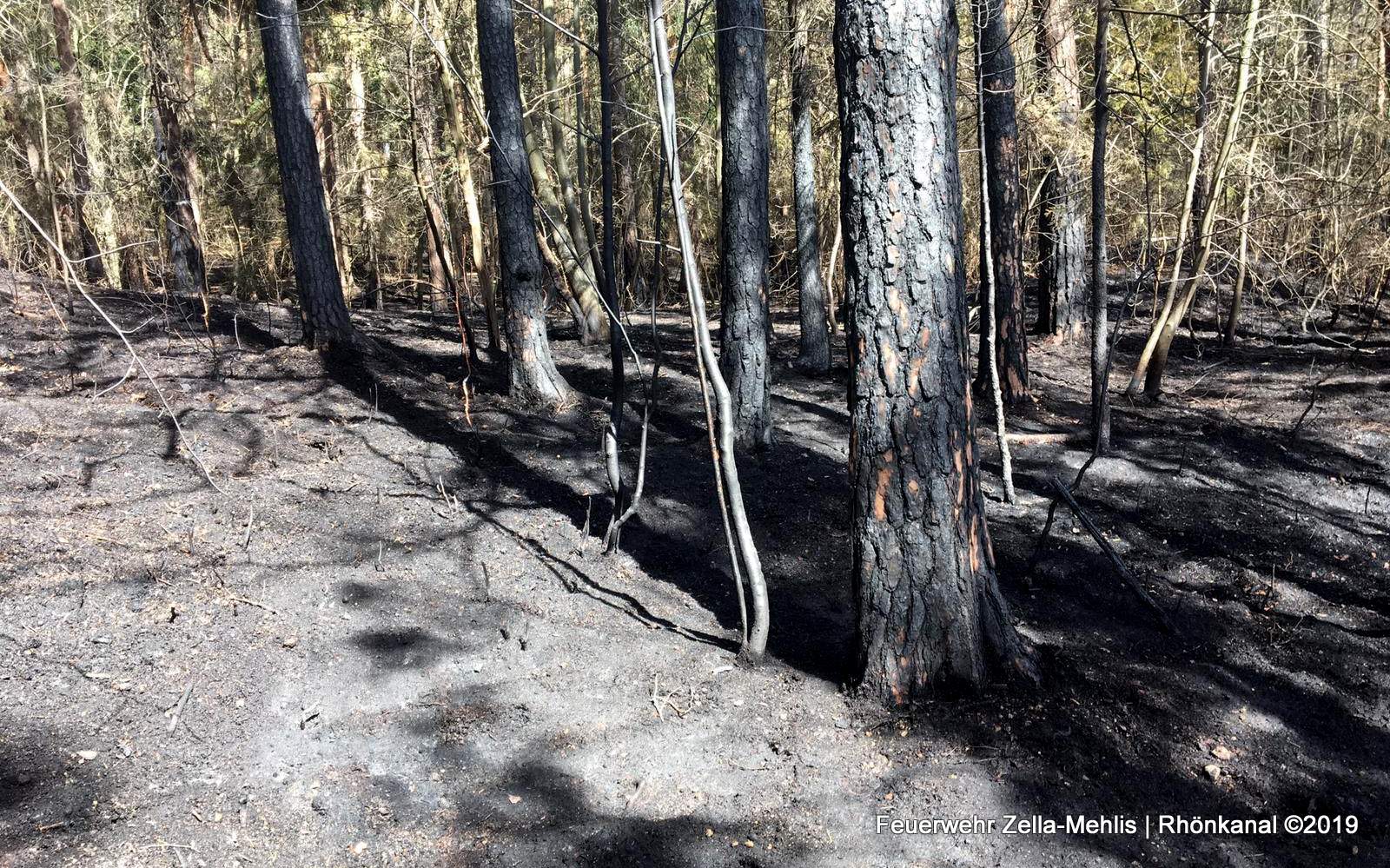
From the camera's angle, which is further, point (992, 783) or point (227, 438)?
point (227, 438)

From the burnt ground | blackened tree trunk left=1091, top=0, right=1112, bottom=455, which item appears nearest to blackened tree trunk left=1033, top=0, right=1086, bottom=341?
blackened tree trunk left=1091, top=0, right=1112, bottom=455

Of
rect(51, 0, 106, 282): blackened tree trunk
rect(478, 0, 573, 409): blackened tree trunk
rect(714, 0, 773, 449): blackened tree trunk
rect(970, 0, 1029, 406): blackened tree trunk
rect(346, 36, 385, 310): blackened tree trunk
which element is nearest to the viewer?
rect(714, 0, 773, 449): blackened tree trunk

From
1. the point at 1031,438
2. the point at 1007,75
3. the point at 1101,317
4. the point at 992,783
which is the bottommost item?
the point at 992,783

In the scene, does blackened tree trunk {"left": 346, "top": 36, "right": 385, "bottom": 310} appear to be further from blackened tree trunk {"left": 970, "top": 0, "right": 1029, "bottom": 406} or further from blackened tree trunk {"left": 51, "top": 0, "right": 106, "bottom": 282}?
blackened tree trunk {"left": 970, "top": 0, "right": 1029, "bottom": 406}

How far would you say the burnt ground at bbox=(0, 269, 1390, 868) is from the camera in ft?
11.1

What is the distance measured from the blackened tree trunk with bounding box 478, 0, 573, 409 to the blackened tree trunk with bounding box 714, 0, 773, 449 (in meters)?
2.02

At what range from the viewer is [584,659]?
4.59 meters

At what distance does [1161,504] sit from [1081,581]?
1.68 meters

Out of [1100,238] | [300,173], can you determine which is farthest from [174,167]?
[1100,238]

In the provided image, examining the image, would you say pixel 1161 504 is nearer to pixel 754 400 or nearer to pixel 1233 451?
pixel 1233 451

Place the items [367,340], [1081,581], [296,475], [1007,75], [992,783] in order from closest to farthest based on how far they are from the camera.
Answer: [992,783] < [1081,581] < [296,475] < [1007,75] < [367,340]

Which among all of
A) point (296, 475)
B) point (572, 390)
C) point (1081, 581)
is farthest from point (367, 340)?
point (1081, 581)

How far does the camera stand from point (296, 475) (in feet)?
21.2

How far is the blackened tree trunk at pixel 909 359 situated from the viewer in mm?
3699
